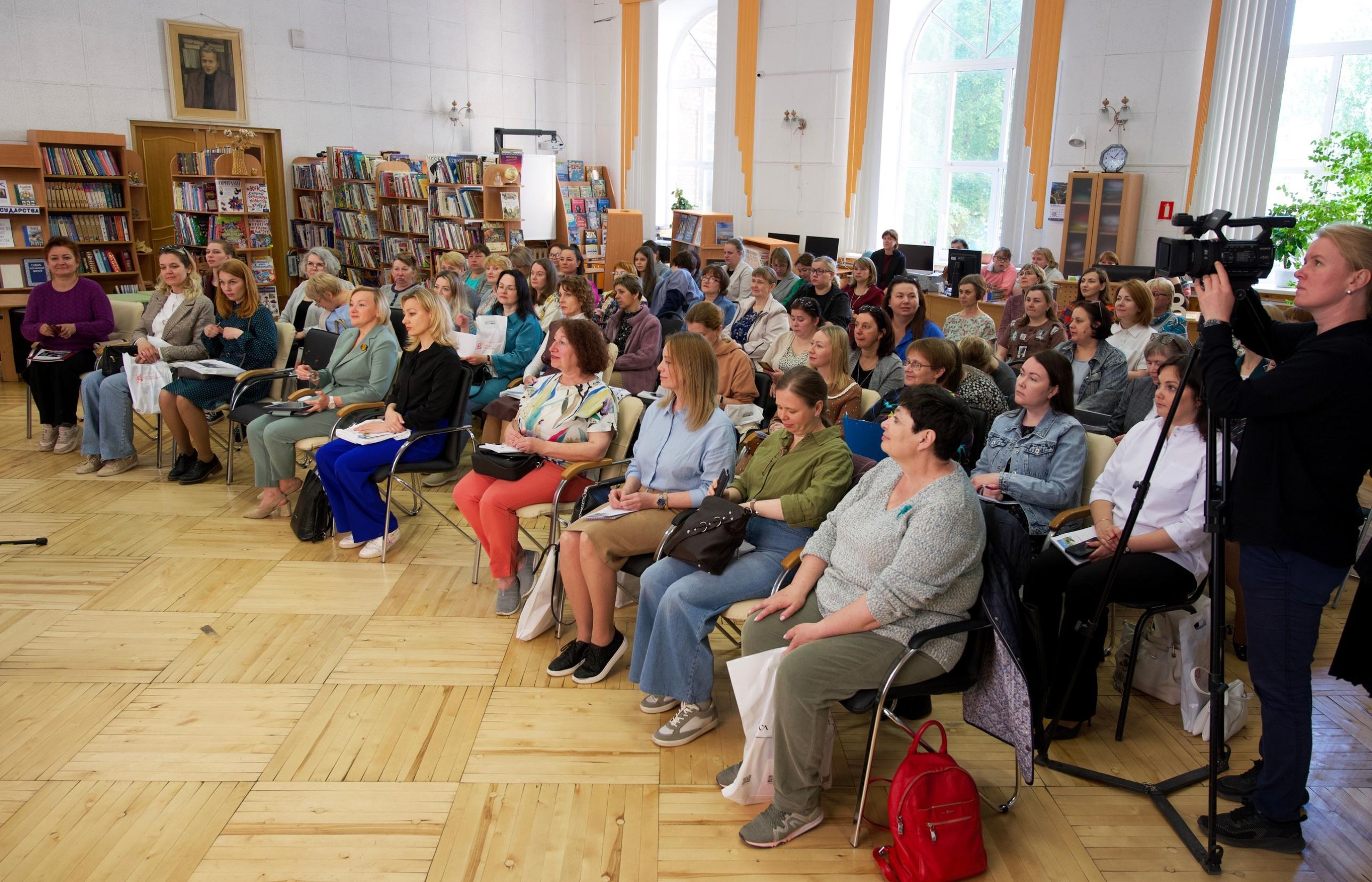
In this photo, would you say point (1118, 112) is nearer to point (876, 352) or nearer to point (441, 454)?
point (876, 352)

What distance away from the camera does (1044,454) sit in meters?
3.39

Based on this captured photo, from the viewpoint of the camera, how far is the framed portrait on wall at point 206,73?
10.4m

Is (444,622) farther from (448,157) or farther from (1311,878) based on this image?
(448,157)

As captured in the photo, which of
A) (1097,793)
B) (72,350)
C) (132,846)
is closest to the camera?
(132,846)

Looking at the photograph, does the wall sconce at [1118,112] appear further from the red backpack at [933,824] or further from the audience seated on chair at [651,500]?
the red backpack at [933,824]

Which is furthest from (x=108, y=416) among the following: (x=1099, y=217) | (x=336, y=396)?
(x=1099, y=217)

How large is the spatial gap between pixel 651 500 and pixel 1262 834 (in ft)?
6.95

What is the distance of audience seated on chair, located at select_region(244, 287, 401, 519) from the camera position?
193 inches

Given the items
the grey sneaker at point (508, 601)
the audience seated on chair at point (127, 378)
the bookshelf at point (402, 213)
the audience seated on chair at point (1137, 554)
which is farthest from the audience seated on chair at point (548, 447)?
the bookshelf at point (402, 213)

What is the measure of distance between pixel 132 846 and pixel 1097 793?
2.79 metres

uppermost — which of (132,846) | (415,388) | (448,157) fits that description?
(448,157)

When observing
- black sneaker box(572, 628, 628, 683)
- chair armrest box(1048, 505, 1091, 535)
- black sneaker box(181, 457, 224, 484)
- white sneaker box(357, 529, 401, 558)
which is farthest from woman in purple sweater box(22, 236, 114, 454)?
chair armrest box(1048, 505, 1091, 535)

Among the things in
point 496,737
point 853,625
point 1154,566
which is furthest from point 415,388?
point 1154,566

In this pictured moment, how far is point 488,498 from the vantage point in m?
3.93
